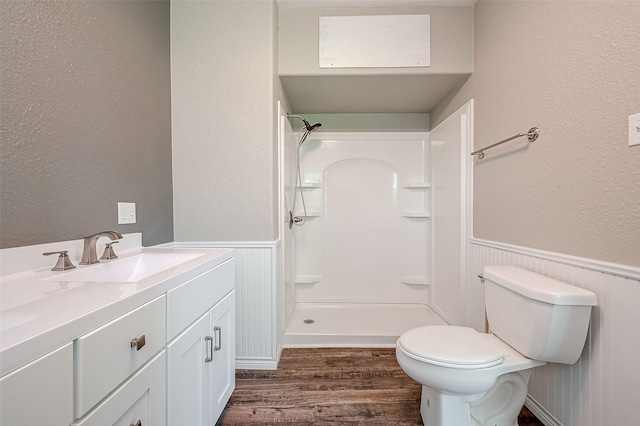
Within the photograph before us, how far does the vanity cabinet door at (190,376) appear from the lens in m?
0.85

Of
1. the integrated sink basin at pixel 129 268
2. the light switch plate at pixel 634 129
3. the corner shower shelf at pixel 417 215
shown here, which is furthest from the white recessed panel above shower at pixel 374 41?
the integrated sink basin at pixel 129 268

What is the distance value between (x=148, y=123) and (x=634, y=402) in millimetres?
2360

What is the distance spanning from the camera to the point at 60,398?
493 mm

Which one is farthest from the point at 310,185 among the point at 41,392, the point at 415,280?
the point at 41,392

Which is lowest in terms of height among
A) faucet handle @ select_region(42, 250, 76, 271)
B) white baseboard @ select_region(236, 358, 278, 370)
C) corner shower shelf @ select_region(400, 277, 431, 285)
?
white baseboard @ select_region(236, 358, 278, 370)

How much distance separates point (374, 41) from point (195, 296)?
6.18 feet

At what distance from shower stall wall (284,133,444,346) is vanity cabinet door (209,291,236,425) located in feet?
4.12

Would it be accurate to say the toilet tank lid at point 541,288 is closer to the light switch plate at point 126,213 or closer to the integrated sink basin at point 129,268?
the integrated sink basin at point 129,268

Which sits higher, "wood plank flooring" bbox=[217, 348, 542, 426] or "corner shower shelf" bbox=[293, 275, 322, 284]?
"corner shower shelf" bbox=[293, 275, 322, 284]

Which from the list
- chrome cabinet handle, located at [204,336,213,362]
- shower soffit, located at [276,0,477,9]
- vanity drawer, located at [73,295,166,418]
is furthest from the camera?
shower soffit, located at [276,0,477,9]

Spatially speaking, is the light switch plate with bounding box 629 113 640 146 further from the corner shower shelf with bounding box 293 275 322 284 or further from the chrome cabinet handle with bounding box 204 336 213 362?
the corner shower shelf with bounding box 293 275 322 284

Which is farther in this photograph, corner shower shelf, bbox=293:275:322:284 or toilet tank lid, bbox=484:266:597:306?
corner shower shelf, bbox=293:275:322:284

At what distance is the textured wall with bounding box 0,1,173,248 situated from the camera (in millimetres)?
854

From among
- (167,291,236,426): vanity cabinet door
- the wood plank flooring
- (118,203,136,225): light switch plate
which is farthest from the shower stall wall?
(118,203,136,225): light switch plate
